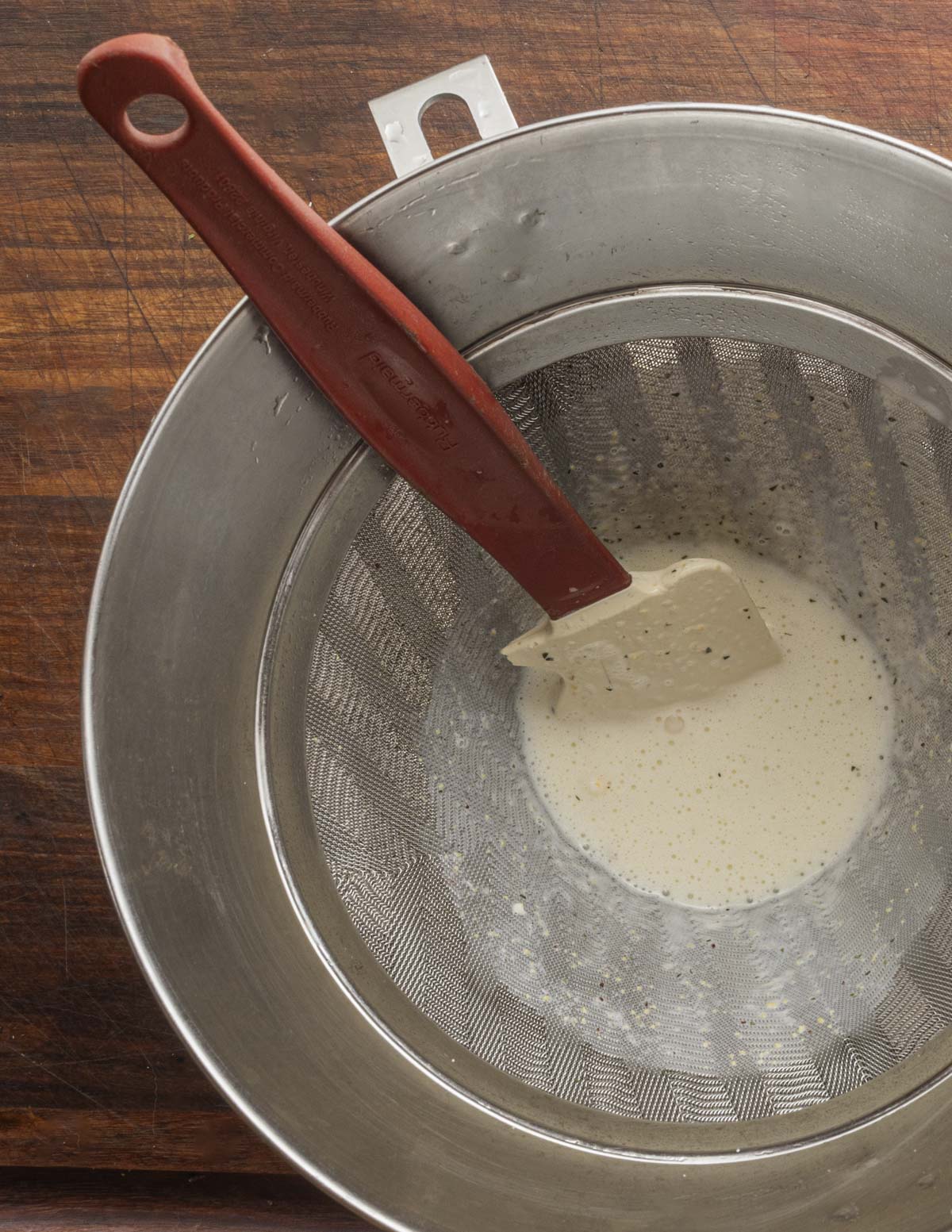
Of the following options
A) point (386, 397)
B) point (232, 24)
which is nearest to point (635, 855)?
point (386, 397)

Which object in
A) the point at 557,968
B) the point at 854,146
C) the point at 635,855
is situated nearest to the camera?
Result: the point at 854,146

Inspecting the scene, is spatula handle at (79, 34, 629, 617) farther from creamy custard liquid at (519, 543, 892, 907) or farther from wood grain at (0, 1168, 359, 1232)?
wood grain at (0, 1168, 359, 1232)

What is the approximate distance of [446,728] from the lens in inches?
36.7

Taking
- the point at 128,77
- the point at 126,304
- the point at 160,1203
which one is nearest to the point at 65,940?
the point at 160,1203

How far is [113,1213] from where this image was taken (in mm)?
970

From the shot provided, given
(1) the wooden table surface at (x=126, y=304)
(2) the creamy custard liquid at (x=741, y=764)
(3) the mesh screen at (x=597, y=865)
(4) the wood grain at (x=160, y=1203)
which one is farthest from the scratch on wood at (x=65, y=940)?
(2) the creamy custard liquid at (x=741, y=764)

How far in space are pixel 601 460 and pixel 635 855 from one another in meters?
0.39

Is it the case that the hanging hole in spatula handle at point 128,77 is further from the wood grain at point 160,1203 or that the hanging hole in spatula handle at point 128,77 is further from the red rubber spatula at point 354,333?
the wood grain at point 160,1203

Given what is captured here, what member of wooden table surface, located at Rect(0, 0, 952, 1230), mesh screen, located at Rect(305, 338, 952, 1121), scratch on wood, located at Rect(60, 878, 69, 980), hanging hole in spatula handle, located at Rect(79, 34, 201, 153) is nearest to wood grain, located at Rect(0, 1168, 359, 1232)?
wooden table surface, located at Rect(0, 0, 952, 1230)

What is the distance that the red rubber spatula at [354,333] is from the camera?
58 centimetres

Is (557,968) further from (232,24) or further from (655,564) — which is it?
(232,24)

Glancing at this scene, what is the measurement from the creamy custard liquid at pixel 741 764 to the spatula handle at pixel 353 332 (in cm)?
22

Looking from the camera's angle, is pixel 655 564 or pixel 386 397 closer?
pixel 386 397

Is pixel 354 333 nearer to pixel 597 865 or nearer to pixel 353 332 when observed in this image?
pixel 353 332
